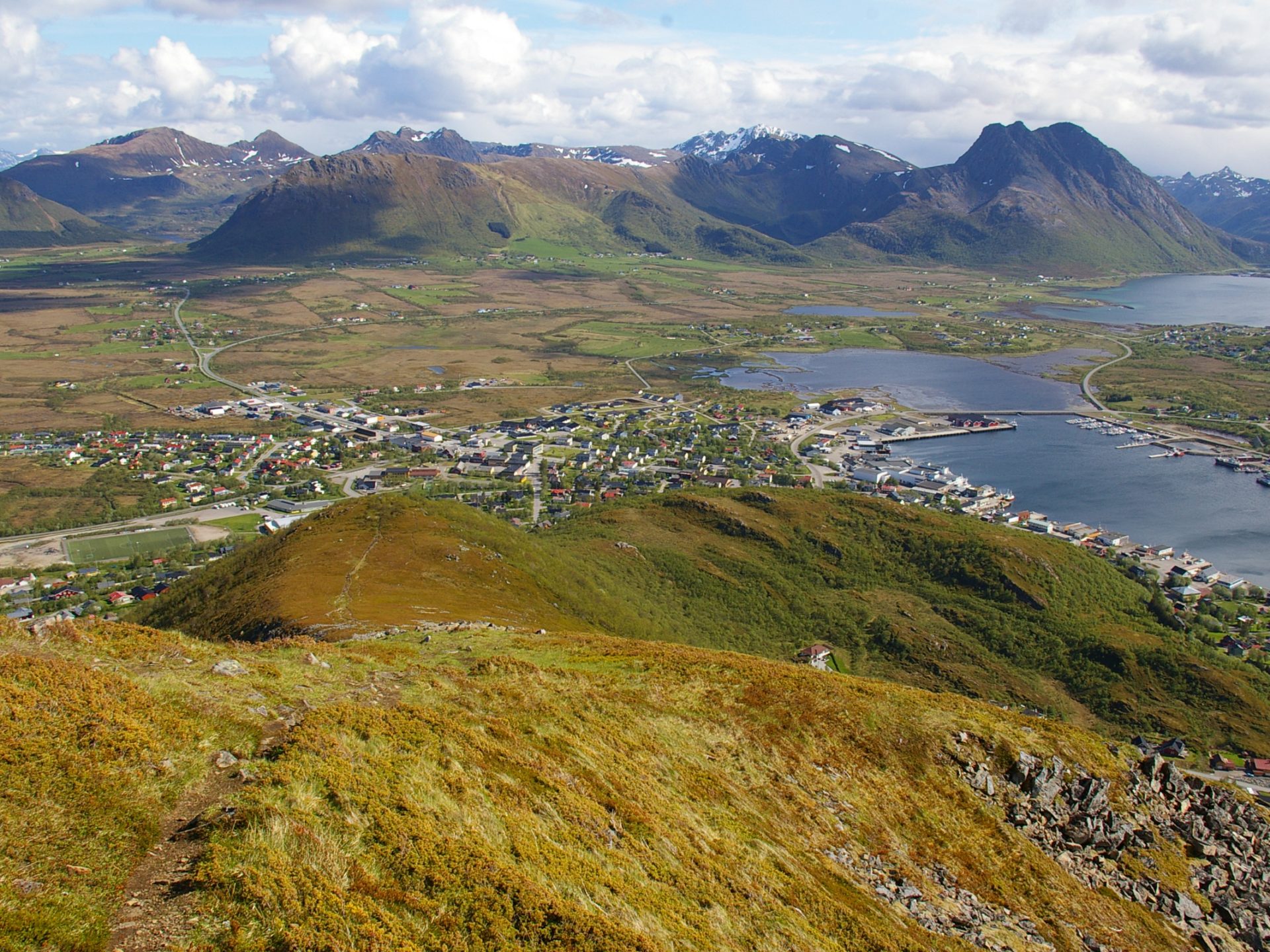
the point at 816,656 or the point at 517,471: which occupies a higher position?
the point at 517,471

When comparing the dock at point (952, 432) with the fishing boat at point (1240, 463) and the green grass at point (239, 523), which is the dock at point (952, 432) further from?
the green grass at point (239, 523)

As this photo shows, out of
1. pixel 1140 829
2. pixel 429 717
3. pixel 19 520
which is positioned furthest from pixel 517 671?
pixel 19 520

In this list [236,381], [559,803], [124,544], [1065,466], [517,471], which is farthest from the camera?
[236,381]

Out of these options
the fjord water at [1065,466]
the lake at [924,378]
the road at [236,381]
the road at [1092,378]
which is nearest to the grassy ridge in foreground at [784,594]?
the fjord water at [1065,466]

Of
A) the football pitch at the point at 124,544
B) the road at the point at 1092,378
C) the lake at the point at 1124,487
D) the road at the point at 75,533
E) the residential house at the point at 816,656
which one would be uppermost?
the road at the point at 1092,378

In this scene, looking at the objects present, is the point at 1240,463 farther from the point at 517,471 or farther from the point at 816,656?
the point at 517,471

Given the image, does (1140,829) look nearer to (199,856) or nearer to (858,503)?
(199,856)

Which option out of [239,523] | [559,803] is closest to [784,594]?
[559,803]
